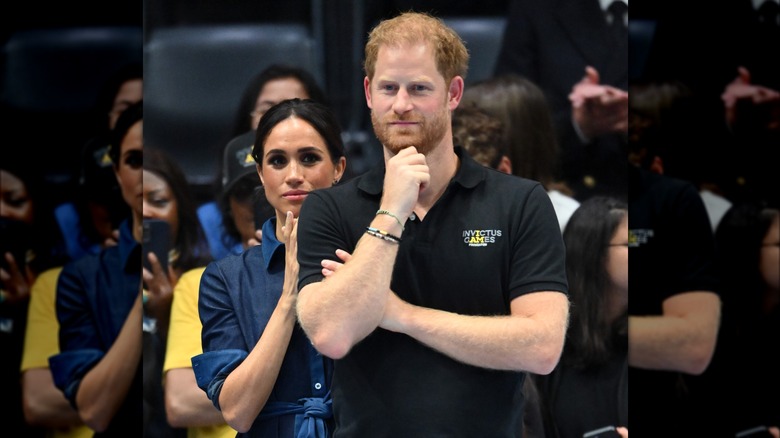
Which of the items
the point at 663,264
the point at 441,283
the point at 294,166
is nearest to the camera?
the point at 441,283

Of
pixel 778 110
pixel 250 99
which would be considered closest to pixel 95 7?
pixel 250 99

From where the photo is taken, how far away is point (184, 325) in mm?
3941

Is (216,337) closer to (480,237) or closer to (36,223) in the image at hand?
(480,237)

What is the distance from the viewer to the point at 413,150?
11.4 ft

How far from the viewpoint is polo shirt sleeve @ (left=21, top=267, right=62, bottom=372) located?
470 cm

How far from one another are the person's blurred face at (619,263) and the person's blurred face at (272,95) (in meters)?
1.32

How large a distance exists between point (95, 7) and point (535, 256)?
99.7 inches

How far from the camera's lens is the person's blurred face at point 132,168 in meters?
4.45

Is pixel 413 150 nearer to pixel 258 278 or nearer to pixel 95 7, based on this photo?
pixel 258 278

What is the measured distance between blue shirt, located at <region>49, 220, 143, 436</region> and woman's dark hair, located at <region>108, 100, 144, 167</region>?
0.31 metres

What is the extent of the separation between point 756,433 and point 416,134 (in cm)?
261

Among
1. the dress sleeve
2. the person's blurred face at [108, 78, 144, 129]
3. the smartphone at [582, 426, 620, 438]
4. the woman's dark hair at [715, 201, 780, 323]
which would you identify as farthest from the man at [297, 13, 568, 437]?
the woman's dark hair at [715, 201, 780, 323]

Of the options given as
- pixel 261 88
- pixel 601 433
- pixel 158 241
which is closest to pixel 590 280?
pixel 601 433

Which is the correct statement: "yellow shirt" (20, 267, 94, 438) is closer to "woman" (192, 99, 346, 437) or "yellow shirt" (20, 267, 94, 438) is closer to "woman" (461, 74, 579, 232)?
"woman" (192, 99, 346, 437)
